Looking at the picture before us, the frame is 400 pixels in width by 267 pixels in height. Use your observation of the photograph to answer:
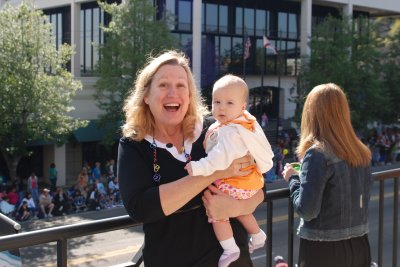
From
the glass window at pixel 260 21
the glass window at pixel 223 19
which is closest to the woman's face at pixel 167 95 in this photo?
the glass window at pixel 223 19

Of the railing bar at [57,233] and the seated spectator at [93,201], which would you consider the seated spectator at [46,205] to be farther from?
the railing bar at [57,233]

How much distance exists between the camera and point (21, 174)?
90.9 ft

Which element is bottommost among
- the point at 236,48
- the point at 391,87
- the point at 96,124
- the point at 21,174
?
the point at 21,174

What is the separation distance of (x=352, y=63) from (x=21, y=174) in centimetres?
2004

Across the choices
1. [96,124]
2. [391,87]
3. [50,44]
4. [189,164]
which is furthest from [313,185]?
[391,87]

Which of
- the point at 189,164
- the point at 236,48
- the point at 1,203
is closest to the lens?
the point at 189,164

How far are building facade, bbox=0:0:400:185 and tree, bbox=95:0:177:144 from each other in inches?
107

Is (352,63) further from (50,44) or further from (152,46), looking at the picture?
(50,44)

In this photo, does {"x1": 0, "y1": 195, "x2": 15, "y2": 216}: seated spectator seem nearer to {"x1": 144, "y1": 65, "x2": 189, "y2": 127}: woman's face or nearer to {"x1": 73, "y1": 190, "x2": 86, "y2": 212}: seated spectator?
{"x1": 73, "y1": 190, "x2": 86, "y2": 212}: seated spectator

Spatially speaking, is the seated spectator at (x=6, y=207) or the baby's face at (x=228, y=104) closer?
the baby's face at (x=228, y=104)

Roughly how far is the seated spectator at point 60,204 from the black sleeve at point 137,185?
18.7 meters

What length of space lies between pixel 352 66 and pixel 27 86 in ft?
63.3

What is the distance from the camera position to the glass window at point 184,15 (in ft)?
115

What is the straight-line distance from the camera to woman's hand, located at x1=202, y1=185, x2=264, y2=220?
2.50 meters
